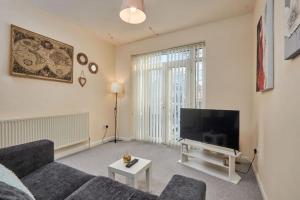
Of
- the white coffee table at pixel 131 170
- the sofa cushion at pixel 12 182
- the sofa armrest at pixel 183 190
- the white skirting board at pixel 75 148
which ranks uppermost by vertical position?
the sofa cushion at pixel 12 182

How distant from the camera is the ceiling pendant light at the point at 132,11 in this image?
1.66 meters

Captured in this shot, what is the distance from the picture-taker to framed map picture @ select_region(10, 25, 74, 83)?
2395 mm

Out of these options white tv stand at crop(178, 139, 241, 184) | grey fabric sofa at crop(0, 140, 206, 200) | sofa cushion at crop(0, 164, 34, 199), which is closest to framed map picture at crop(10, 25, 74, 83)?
grey fabric sofa at crop(0, 140, 206, 200)

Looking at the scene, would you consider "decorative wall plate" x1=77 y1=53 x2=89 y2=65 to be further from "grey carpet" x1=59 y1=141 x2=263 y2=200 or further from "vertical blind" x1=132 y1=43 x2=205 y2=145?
"grey carpet" x1=59 y1=141 x2=263 y2=200

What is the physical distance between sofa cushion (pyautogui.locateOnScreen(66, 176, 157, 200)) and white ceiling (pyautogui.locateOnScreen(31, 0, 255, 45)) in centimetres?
256

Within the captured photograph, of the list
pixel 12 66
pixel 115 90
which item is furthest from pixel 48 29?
pixel 115 90

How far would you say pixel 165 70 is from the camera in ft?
12.2

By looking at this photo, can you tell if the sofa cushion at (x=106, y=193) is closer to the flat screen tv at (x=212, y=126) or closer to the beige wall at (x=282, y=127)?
the beige wall at (x=282, y=127)

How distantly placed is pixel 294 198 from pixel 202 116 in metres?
1.62

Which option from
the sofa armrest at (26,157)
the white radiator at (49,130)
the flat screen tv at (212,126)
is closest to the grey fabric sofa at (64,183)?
the sofa armrest at (26,157)

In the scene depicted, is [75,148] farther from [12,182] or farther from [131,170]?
[12,182]

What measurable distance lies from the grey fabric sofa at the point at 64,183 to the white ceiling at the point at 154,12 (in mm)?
2272

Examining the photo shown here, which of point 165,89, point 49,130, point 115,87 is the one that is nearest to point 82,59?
point 115,87

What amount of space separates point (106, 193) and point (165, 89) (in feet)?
9.19
